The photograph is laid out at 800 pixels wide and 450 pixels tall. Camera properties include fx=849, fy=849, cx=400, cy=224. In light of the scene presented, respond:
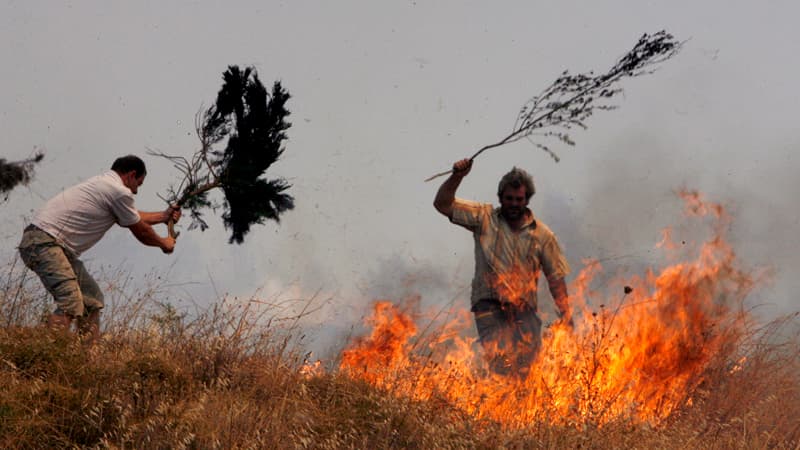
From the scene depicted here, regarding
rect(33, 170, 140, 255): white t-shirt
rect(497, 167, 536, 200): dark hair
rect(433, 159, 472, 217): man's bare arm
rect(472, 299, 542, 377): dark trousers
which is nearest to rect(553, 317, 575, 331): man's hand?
rect(472, 299, 542, 377): dark trousers

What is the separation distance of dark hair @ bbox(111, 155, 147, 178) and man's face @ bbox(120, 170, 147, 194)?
0.08 ft

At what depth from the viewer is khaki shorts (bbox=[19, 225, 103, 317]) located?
6.26m

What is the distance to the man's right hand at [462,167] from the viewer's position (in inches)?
243

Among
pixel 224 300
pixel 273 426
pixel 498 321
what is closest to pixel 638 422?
pixel 498 321

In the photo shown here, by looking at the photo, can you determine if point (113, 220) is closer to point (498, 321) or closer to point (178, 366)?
point (178, 366)

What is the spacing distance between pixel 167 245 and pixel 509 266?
281 cm

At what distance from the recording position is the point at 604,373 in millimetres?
5930

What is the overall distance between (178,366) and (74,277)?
1.62 meters

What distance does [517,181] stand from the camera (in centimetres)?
632

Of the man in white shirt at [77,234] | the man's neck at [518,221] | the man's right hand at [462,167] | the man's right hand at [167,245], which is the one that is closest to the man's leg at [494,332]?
the man's neck at [518,221]


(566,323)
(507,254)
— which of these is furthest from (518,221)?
(566,323)

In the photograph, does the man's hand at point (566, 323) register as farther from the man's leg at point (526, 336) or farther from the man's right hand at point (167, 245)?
the man's right hand at point (167, 245)

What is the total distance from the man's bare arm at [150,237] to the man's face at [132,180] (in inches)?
13.3

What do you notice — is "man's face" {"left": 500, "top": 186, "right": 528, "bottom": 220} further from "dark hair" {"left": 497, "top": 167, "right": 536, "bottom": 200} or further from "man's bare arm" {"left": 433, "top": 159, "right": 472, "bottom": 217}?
"man's bare arm" {"left": 433, "top": 159, "right": 472, "bottom": 217}
